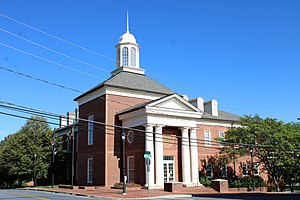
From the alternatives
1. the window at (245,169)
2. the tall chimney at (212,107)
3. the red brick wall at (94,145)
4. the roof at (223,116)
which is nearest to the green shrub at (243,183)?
the window at (245,169)

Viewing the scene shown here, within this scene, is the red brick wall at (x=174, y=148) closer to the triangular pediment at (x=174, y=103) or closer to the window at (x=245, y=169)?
the triangular pediment at (x=174, y=103)

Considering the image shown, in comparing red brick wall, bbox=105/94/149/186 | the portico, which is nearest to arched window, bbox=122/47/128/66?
red brick wall, bbox=105/94/149/186

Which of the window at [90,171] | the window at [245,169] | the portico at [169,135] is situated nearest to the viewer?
the portico at [169,135]

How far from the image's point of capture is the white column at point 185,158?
3399cm

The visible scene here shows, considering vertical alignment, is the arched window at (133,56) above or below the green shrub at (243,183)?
above

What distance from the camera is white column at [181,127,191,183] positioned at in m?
34.0

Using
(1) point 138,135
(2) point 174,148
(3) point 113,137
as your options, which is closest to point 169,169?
(2) point 174,148

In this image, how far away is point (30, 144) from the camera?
48.8 metres

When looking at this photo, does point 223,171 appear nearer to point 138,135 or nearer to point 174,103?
point 174,103

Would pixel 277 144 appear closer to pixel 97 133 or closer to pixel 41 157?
pixel 97 133

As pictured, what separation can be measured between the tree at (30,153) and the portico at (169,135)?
62.6 ft

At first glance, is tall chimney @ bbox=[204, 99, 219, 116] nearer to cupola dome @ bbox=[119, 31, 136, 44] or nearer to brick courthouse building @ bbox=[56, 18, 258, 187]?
brick courthouse building @ bbox=[56, 18, 258, 187]

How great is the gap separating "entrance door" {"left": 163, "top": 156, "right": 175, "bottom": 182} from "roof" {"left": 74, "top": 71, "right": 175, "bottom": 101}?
8.14 m

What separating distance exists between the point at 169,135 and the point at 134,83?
27.5ft
